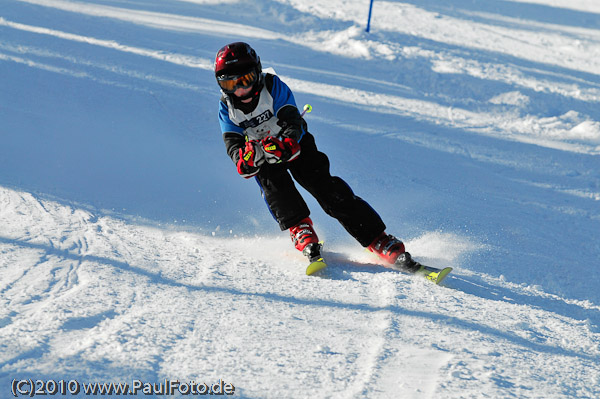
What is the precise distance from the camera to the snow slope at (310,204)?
2.56 metres

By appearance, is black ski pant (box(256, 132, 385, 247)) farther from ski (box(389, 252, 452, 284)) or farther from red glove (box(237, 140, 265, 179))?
ski (box(389, 252, 452, 284))

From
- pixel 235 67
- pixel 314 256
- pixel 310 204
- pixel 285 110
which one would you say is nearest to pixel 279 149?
pixel 285 110

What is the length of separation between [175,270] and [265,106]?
4.38ft

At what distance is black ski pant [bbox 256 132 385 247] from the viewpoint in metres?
3.88

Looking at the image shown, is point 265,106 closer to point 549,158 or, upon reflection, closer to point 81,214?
point 81,214

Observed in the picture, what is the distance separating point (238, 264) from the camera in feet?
12.7

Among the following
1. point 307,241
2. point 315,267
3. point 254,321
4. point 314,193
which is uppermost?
point 314,193

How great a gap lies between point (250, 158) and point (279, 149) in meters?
0.21

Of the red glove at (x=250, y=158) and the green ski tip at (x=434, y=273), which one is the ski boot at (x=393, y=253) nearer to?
the green ski tip at (x=434, y=273)

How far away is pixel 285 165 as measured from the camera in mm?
3984

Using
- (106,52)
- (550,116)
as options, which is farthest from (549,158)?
(106,52)

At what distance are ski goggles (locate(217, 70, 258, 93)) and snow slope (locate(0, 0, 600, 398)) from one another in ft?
4.05

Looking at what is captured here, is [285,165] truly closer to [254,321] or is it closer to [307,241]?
[307,241]

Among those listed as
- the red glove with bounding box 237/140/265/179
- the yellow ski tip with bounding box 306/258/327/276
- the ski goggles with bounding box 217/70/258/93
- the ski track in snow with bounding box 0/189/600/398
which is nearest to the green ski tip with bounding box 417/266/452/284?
the ski track in snow with bounding box 0/189/600/398
